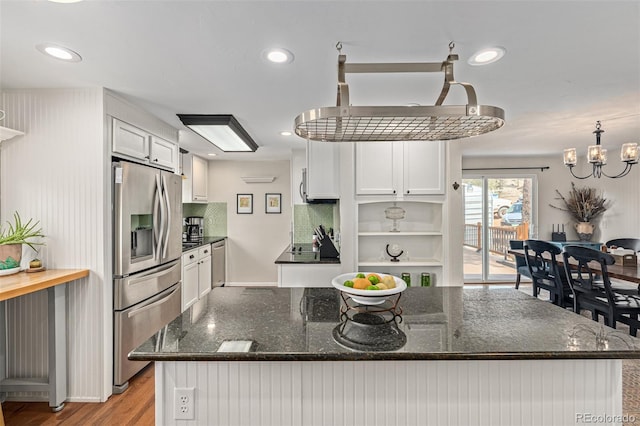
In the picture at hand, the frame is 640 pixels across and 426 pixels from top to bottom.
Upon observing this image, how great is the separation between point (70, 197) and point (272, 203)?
11.6 feet

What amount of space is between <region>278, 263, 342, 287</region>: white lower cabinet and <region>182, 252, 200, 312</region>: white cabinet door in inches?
58.8

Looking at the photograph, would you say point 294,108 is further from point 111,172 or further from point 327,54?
point 111,172

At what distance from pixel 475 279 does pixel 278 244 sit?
372 centimetres

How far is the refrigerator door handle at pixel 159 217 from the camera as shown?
9.41 feet

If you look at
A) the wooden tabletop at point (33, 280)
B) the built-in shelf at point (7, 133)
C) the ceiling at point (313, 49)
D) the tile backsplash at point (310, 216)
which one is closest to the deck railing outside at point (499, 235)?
the tile backsplash at point (310, 216)

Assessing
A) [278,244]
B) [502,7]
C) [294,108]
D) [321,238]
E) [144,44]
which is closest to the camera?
[502,7]

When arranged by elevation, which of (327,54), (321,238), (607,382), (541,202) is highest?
(327,54)

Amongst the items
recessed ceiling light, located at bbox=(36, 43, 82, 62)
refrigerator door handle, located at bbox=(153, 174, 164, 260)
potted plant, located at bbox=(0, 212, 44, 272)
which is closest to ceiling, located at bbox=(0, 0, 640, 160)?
recessed ceiling light, located at bbox=(36, 43, 82, 62)

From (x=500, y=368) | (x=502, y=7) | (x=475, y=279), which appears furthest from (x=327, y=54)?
(x=475, y=279)

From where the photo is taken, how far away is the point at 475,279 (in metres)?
6.06

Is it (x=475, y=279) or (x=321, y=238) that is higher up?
(x=321, y=238)

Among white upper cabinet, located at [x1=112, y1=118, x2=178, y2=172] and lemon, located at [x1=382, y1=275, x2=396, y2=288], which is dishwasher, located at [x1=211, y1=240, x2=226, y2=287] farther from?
lemon, located at [x1=382, y1=275, x2=396, y2=288]

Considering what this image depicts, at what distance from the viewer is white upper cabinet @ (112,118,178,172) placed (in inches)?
98.0

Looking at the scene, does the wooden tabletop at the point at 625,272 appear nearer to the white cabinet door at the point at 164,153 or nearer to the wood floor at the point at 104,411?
the wood floor at the point at 104,411
